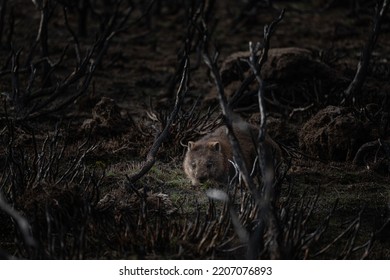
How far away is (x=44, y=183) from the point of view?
19.4 ft

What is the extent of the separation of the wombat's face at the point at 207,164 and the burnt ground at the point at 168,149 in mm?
163

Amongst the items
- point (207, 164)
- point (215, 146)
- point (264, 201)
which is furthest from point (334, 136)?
point (264, 201)

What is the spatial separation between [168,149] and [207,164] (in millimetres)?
1234

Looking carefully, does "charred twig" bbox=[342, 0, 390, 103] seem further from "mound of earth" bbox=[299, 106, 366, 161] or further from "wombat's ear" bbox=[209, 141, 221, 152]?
"wombat's ear" bbox=[209, 141, 221, 152]

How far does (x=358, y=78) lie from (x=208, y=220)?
181 inches

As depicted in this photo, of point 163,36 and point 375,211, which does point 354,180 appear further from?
point 163,36

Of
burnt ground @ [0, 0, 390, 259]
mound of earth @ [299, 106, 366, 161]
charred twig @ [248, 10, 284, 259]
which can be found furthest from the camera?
mound of earth @ [299, 106, 366, 161]

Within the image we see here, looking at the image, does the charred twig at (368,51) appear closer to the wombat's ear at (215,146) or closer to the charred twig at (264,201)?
the wombat's ear at (215,146)

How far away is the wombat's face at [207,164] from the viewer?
22.8 feet

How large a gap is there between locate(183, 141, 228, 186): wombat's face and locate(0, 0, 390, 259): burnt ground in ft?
0.54

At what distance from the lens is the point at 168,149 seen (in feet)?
26.5

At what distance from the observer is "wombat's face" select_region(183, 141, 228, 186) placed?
694cm

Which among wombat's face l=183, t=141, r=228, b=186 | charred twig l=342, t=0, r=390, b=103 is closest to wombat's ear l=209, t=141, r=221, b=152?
wombat's face l=183, t=141, r=228, b=186

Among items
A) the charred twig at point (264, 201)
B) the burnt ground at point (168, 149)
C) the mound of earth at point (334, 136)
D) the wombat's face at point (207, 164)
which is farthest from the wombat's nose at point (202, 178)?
the charred twig at point (264, 201)
